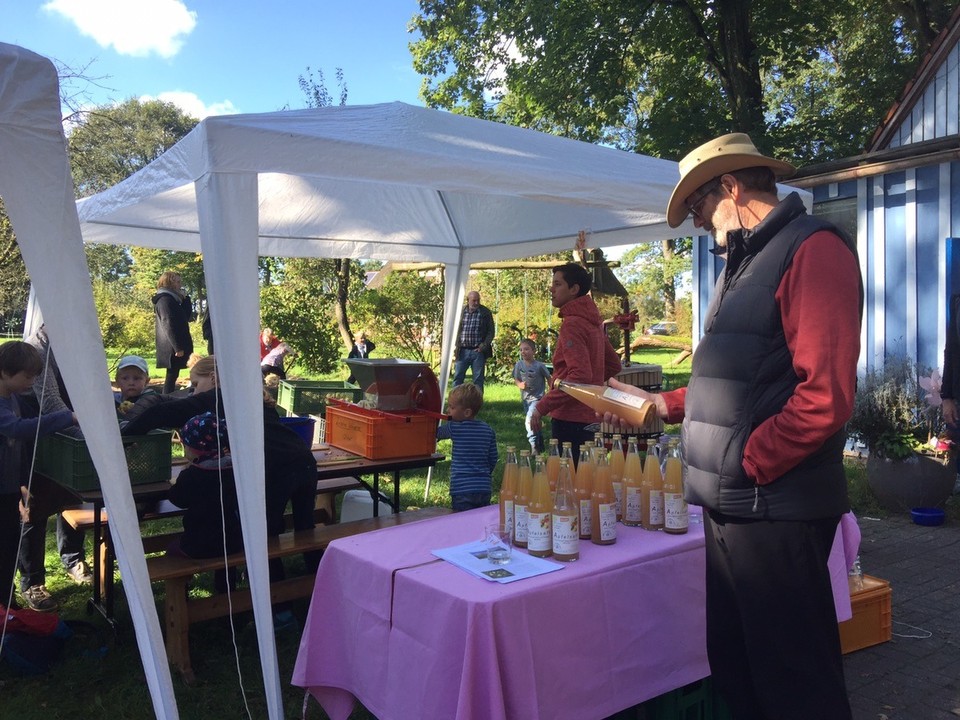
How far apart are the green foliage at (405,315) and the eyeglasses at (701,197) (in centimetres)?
1156

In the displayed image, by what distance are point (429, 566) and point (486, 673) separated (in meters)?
0.47

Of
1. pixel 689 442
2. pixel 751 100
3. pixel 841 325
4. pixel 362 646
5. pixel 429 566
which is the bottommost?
pixel 362 646

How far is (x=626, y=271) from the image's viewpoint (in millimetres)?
43750

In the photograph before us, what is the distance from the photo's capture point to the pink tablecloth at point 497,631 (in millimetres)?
2191

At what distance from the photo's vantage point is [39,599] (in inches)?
171

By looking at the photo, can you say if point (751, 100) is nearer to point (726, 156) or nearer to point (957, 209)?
point (957, 209)

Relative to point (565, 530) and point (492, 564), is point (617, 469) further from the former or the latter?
point (492, 564)

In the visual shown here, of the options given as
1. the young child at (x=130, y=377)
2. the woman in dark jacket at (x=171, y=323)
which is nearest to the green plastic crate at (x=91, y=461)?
the young child at (x=130, y=377)

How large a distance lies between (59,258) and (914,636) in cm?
425

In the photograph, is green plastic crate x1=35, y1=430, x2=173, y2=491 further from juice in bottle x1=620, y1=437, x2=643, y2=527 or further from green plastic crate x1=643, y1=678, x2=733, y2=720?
green plastic crate x1=643, y1=678, x2=733, y2=720

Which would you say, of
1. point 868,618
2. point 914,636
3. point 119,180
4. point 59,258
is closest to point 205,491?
point 59,258

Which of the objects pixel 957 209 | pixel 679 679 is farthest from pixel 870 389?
pixel 679 679

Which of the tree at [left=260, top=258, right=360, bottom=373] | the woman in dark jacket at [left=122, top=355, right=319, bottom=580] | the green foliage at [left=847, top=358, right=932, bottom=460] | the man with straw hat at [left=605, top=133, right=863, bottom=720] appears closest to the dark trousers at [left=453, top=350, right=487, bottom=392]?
the tree at [left=260, top=258, right=360, bottom=373]

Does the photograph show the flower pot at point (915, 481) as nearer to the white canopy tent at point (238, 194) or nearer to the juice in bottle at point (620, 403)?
the white canopy tent at point (238, 194)
